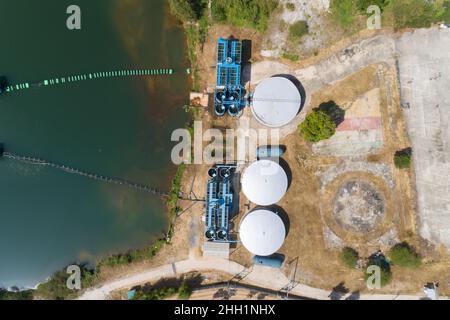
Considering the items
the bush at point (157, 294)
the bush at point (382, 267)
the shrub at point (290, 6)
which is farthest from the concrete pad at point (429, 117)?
the bush at point (157, 294)

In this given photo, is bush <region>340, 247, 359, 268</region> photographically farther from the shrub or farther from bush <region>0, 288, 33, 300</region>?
bush <region>0, 288, 33, 300</region>

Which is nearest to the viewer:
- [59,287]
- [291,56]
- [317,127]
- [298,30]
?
[317,127]

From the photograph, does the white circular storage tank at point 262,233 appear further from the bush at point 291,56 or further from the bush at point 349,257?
the bush at point 291,56

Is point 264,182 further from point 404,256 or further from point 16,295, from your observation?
point 16,295

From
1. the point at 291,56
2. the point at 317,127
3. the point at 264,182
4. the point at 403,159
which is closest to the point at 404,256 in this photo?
the point at 403,159

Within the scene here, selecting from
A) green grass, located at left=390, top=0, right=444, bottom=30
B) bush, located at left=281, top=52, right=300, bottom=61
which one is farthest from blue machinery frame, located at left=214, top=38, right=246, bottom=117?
green grass, located at left=390, top=0, right=444, bottom=30

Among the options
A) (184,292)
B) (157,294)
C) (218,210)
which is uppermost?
(218,210)
